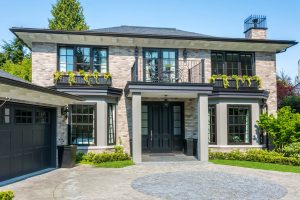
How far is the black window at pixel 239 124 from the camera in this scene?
1673cm

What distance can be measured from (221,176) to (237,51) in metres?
8.84

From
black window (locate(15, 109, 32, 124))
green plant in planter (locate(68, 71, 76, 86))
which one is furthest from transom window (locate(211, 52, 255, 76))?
black window (locate(15, 109, 32, 124))

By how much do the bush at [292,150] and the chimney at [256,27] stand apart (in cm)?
692

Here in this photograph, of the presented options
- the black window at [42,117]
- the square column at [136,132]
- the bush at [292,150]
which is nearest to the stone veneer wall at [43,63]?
the black window at [42,117]

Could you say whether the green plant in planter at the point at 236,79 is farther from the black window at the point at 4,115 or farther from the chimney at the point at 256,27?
the black window at the point at 4,115

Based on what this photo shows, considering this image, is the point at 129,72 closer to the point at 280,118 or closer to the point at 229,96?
the point at 229,96

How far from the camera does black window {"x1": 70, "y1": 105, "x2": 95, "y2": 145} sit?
50.3 feet

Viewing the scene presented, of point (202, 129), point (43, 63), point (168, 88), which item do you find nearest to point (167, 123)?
point (202, 129)

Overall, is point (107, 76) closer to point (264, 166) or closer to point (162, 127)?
point (162, 127)

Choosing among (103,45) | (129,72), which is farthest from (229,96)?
(103,45)

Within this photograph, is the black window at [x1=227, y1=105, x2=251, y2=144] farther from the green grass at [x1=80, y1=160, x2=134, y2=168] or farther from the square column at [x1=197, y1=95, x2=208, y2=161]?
the green grass at [x1=80, y1=160, x2=134, y2=168]

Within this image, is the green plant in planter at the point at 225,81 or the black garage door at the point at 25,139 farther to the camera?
the green plant in planter at the point at 225,81

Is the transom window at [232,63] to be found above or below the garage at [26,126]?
above

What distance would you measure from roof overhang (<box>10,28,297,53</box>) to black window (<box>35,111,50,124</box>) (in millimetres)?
4073
